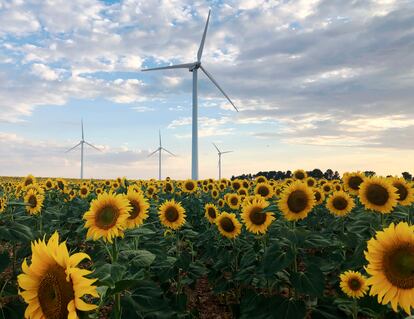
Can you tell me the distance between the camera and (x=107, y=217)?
5.27m

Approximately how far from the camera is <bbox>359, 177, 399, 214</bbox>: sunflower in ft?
23.5

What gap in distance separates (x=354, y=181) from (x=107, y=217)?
248 inches

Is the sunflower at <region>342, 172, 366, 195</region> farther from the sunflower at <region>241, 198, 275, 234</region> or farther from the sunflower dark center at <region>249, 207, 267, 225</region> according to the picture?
the sunflower dark center at <region>249, 207, 267, 225</region>

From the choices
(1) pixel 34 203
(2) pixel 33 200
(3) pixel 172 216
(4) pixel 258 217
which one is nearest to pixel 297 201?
(4) pixel 258 217

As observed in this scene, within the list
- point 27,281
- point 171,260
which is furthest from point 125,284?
point 171,260

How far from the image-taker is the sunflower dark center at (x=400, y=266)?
11.6ft

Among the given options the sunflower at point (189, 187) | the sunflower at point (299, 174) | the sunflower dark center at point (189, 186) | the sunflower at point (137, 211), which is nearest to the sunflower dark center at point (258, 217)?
the sunflower at point (137, 211)

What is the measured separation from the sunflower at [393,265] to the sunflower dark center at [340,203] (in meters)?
5.98

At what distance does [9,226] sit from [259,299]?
357cm

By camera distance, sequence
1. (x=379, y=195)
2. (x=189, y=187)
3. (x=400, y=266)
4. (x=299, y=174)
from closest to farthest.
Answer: (x=400, y=266) < (x=379, y=195) < (x=299, y=174) < (x=189, y=187)

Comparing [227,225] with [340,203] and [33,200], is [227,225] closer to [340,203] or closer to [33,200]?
[340,203]

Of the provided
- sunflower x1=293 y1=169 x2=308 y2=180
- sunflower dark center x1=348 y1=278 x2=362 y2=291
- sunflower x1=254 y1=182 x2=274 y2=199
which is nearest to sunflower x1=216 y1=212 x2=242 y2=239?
sunflower dark center x1=348 y1=278 x2=362 y2=291

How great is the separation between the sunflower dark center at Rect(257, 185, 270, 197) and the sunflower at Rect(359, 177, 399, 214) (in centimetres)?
362

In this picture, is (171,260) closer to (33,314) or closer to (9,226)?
(9,226)
